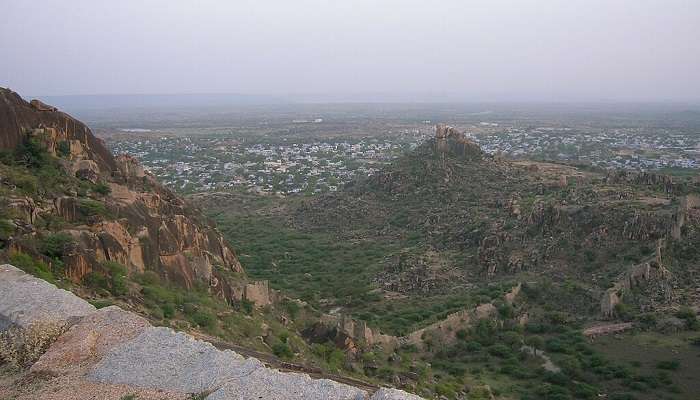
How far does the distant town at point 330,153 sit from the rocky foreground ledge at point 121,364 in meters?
54.4

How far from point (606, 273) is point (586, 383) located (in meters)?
10.2

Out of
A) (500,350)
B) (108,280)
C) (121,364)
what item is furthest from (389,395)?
(500,350)

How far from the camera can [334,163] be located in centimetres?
9181

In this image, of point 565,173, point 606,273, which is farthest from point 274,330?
point 565,173

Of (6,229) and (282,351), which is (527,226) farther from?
(6,229)

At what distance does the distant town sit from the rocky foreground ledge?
5441cm

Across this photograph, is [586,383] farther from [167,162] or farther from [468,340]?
[167,162]

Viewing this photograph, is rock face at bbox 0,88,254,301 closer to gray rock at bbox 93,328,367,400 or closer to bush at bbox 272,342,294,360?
bush at bbox 272,342,294,360

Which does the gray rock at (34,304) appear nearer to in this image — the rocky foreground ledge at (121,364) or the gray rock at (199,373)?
the rocky foreground ledge at (121,364)

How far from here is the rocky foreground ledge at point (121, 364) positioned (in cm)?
920

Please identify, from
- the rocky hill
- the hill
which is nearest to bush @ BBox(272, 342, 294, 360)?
the hill

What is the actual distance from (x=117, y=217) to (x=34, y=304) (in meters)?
8.04

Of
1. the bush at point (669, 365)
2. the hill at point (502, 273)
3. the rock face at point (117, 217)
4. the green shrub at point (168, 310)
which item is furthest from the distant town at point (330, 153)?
the green shrub at point (168, 310)

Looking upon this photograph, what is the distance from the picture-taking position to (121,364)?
9.95 meters
